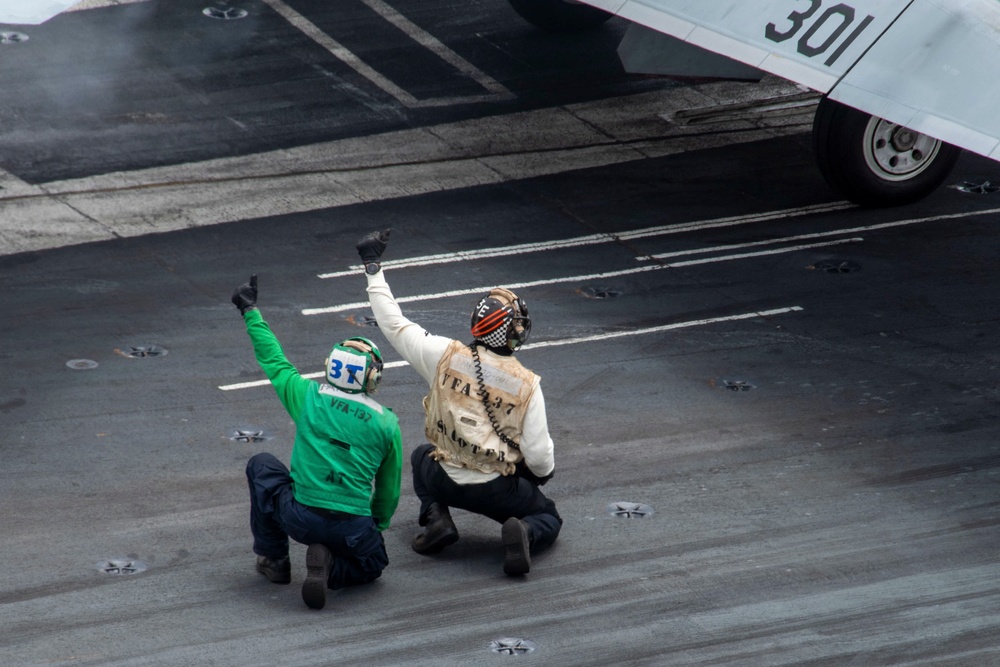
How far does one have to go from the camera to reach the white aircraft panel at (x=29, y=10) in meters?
10.9

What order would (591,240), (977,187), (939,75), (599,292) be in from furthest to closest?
(977,187) < (591,240) < (599,292) < (939,75)

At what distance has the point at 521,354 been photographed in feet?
38.2

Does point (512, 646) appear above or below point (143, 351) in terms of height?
above

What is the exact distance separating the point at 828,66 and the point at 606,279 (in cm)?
261

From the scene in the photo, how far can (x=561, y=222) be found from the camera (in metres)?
14.3

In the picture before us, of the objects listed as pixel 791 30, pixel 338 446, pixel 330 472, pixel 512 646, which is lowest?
pixel 512 646

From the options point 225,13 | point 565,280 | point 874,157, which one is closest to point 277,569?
point 565,280

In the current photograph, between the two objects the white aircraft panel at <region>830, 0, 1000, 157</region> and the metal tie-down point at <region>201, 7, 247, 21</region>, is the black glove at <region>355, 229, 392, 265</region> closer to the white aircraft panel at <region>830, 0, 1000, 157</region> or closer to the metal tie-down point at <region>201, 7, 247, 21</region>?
the white aircraft panel at <region>830, 0, 1000, 157</region>

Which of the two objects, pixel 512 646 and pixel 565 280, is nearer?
pixel 512 646

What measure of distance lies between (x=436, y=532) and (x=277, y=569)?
Answer: 0.96 meters

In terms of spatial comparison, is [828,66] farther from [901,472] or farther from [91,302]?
[91,302]

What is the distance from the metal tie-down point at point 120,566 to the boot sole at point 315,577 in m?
1.04

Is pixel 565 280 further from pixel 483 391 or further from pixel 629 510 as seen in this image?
pixel 483 391

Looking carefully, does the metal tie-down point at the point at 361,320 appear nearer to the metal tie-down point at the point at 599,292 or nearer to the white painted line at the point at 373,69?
the metal tie-down point at the point at 599,292
